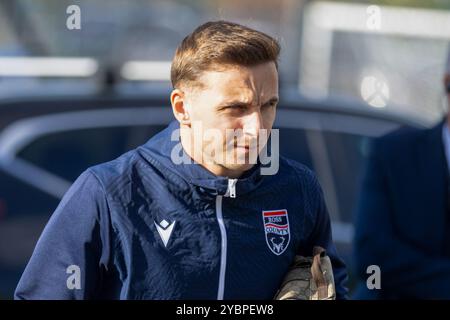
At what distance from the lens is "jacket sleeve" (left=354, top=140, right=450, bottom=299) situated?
330 cm

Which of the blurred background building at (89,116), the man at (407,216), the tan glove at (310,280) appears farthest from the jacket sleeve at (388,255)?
the tan glove at (310,280)

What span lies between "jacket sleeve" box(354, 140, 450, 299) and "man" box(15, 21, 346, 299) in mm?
1074

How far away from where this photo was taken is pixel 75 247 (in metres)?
2.17

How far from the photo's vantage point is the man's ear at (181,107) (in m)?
2.29

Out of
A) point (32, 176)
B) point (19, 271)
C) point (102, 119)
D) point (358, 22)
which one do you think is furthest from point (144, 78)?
point (358, 22)

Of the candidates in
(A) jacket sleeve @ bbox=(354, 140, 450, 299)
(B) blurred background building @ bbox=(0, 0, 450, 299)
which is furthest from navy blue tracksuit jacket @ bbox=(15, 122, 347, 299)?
(A) jacket sleeve @ bbox=(354, 140, 450, 299)

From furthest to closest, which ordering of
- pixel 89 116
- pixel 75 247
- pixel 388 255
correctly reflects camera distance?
pixel 89 116
pixel 388 255
pixel 75 247

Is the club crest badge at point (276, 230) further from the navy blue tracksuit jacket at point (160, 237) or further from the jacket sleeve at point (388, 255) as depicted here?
the jacket sleeve at point (388, 255)

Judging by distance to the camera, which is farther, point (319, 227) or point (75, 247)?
point (319, 227)

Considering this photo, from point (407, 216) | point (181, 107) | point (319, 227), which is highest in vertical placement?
point (181, 107)

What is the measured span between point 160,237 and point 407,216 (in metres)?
1.39

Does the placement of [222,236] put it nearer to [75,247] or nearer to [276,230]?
[276,230]

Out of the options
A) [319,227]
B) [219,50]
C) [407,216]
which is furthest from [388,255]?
[219,50]

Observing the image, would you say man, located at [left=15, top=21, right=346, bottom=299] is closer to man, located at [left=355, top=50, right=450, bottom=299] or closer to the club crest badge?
the club crest badge
